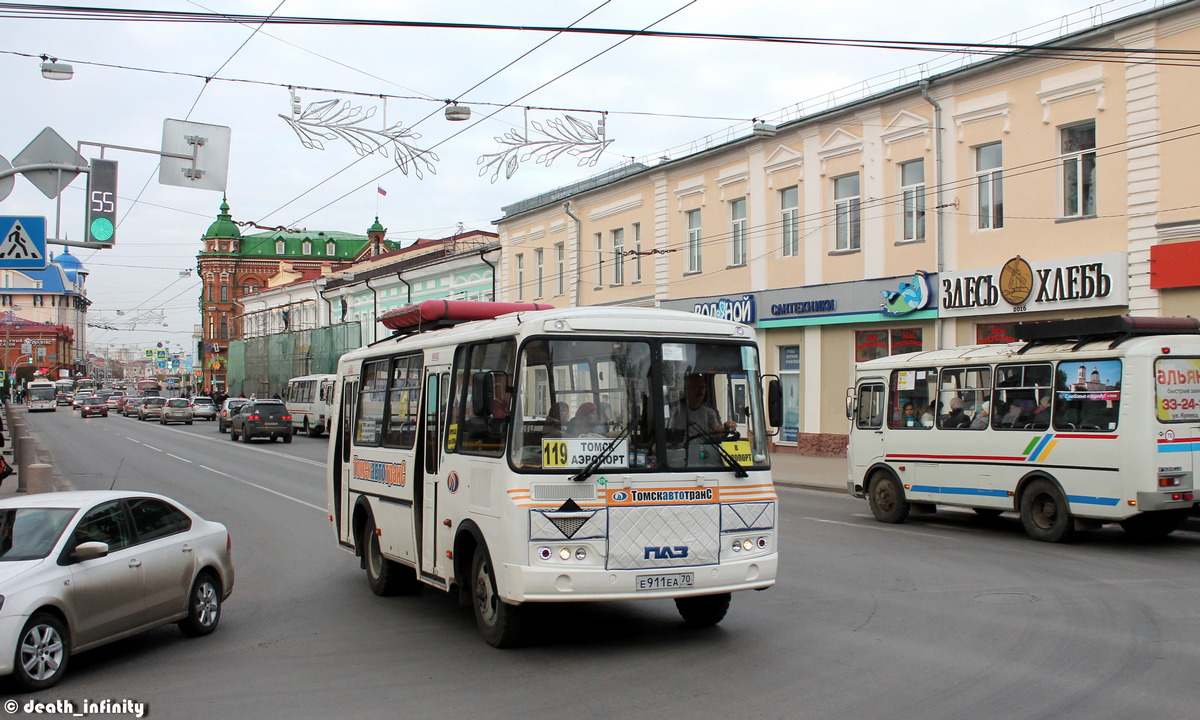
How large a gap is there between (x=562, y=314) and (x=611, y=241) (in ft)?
105

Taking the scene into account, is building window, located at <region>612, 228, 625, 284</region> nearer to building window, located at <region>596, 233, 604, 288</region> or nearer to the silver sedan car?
building window, located at <region>596, 233, 604, 288</region>

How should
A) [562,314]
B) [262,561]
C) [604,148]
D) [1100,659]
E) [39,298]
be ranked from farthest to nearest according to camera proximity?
[39,298] → [604,148] → [262,561] → [562,314] → [1100,659]

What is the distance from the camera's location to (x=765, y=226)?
3158cm

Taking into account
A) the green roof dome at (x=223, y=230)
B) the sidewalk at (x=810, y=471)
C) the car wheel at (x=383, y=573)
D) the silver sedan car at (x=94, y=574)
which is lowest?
the sidewalk at (x=810, y=471)

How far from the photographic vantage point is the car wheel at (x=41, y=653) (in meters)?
6.93

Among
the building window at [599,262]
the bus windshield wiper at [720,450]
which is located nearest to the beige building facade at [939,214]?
the building window at [599,262]

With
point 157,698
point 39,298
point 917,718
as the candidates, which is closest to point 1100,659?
point 917,718

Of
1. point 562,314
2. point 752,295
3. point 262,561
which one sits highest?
point 752,295

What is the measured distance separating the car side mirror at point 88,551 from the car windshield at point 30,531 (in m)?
0.18

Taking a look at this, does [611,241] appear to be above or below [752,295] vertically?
above

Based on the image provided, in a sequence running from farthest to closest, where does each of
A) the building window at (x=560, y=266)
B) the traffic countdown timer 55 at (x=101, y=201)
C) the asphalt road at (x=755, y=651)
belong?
1. the building window at (x=560, y=266)
2. the traffic countdown timer 55 at (x=101, y=201)
3. the asphalt road at (x=755, y=651)

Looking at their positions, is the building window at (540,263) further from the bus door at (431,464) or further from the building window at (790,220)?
the bus door at (431,464)

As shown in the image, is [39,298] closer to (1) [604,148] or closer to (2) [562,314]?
(1) [604,148]

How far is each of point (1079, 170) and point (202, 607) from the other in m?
19.9
